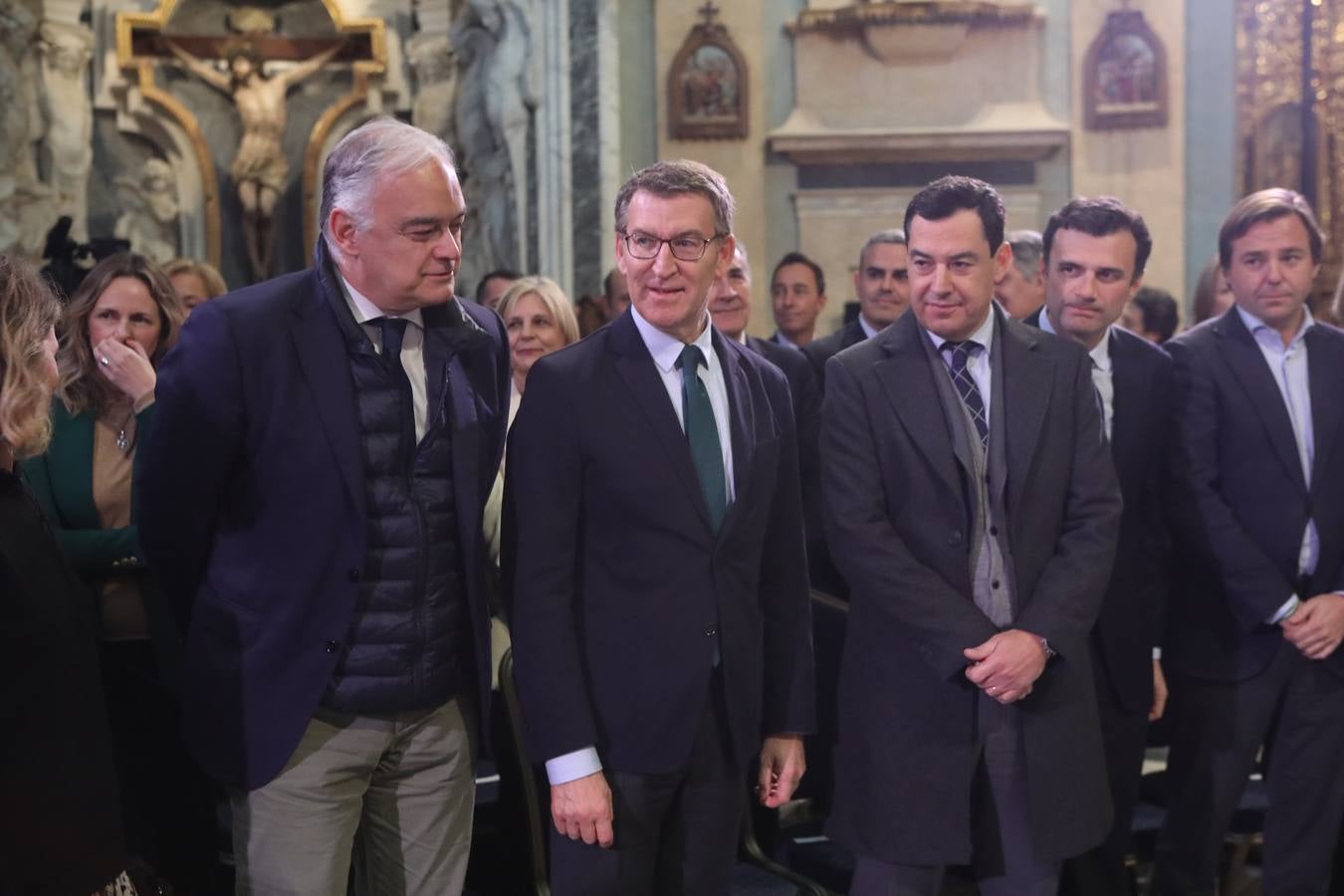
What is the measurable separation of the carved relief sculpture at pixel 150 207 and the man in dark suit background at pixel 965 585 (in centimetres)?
548

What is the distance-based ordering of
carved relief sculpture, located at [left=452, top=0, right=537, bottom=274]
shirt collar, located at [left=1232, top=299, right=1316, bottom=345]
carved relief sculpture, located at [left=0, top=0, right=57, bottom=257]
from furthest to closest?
1. carved relief sculpture, located at [left=452, top=0, right=537, bottom=274]
2. carved relief sculpture, located at [left=0, top=0, right=57, bottom=257]
3. shirt collar, located at [left=1232, top=299, right=1316, bottom=345]

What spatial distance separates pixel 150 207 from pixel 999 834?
598 cm

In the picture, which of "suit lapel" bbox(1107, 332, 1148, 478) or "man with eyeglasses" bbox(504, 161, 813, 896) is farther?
"suit lapel" bbox(1107, 332, 1148, 478)

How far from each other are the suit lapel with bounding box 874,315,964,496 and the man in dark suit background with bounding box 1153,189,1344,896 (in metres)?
0.89

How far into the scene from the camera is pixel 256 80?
288 inches

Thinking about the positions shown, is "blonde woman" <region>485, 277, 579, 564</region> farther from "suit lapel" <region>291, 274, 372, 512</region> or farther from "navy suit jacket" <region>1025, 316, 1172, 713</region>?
"suit lapel" <region>291, 274, 372, 512</region>

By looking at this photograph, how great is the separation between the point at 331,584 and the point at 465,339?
438 mm

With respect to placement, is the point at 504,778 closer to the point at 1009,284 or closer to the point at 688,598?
the point at 688,598

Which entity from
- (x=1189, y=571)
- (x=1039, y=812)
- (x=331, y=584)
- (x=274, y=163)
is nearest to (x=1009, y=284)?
(x=1189, y=571)

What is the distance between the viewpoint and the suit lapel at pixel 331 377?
7.05 feet

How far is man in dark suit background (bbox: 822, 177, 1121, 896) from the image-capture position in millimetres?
2564

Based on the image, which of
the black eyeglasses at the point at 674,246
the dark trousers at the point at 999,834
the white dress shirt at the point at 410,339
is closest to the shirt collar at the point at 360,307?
the white dress shirt at the point at 410,339

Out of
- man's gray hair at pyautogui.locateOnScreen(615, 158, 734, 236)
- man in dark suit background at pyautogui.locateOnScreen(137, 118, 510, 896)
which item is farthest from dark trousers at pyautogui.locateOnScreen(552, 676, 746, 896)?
man's gray hair at pyautogui.locateOnScreen(615, 158, 734, 236)

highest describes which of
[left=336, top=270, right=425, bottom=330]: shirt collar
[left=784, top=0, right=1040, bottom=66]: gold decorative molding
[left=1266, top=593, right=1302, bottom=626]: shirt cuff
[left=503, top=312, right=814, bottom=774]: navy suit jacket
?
[left=784, top=0, right=1040, bottom=66]: gold decorative molding
